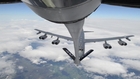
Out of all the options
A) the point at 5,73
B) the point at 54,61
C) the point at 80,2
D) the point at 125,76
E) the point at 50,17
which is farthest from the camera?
the point at 54,61

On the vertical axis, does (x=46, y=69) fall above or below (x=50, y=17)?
below

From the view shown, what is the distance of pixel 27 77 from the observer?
146500 mm

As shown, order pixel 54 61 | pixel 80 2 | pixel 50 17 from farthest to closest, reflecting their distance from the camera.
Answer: pixel 54 61 → pixel 50 17 → pixel 80 2

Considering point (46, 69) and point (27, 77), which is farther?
point (46, 69)

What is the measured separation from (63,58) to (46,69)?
34781 mm

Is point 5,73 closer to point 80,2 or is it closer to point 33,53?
point 33,53

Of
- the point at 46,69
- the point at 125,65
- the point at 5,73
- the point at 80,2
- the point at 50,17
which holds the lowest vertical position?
the point at 125,65

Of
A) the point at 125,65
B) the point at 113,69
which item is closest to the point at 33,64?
the point at 113,69

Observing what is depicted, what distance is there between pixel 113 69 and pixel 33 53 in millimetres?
112411

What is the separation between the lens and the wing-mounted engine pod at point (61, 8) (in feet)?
4.40

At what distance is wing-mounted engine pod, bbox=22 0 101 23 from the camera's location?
4.40 feet

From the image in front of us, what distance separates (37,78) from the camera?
152 meters

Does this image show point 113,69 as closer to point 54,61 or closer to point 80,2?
point 54,61

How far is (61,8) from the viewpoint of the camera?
139 centimetres
